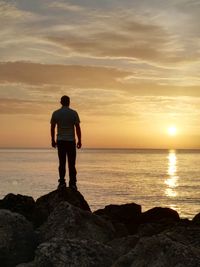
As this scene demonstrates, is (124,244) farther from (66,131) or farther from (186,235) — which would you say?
(66,131)

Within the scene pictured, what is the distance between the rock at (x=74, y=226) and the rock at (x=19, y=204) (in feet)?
8.95

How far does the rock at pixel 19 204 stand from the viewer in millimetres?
14609

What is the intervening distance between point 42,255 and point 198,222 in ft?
27.8

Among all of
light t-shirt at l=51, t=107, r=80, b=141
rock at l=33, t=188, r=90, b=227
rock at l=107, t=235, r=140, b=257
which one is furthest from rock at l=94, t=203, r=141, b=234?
rock at l=107, t=235, r=140, b=257

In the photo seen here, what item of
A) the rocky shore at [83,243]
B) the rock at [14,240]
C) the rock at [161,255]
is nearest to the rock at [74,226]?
the rocky shore at [83,243]

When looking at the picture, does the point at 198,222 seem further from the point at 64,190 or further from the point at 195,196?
the point at 195,196

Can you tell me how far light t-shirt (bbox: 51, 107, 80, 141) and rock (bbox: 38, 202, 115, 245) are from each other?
12.4ft

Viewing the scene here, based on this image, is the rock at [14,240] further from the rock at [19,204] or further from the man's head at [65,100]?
the man's head at [65,100]

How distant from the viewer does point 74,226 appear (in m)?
11.4

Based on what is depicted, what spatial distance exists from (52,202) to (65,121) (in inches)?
96.0

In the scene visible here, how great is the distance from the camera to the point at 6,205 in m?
15.0

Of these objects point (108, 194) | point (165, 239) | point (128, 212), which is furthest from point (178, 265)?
point (108, 194)

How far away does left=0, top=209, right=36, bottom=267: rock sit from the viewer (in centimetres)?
1029

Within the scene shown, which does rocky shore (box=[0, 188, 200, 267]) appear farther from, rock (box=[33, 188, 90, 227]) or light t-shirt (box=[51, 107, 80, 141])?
light t-shirt (box=[51, 107, 80, 141])
